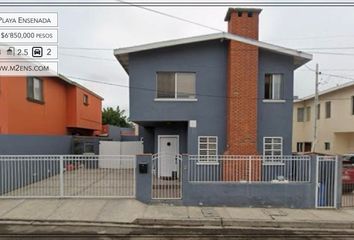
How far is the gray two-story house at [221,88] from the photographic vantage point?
524 inches

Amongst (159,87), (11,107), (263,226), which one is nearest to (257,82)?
(159,87)

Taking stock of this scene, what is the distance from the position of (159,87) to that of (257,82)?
4.11 m

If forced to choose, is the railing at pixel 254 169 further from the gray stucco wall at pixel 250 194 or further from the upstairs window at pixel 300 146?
the upstairs window at pixel 300 146

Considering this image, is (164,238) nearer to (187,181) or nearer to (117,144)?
(187,181)

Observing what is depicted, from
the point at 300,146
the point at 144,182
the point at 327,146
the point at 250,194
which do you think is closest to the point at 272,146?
the point at 250,194

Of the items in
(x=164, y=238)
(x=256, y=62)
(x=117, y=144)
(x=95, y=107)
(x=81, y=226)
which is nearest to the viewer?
(x=164, y=238)

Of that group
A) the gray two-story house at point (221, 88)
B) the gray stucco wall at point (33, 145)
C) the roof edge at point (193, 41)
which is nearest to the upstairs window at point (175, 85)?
the gray two-story house at point (221, 88)

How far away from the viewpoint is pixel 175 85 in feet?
45.5

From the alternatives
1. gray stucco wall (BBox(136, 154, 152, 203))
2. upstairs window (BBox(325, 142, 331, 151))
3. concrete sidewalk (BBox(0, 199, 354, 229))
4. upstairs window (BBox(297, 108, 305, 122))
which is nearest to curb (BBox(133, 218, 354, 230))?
concrete sidewalk (BBox(0, 199, 354, 229))

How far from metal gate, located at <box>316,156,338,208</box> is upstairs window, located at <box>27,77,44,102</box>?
1319 cm

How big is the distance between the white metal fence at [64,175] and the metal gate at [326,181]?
6170 mm

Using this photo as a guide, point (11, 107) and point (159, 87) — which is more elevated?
point (159, 87)

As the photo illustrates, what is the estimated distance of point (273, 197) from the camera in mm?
10734

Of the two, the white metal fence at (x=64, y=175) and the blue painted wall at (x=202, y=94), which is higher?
the blue painted wall at (x=202, y=94)
